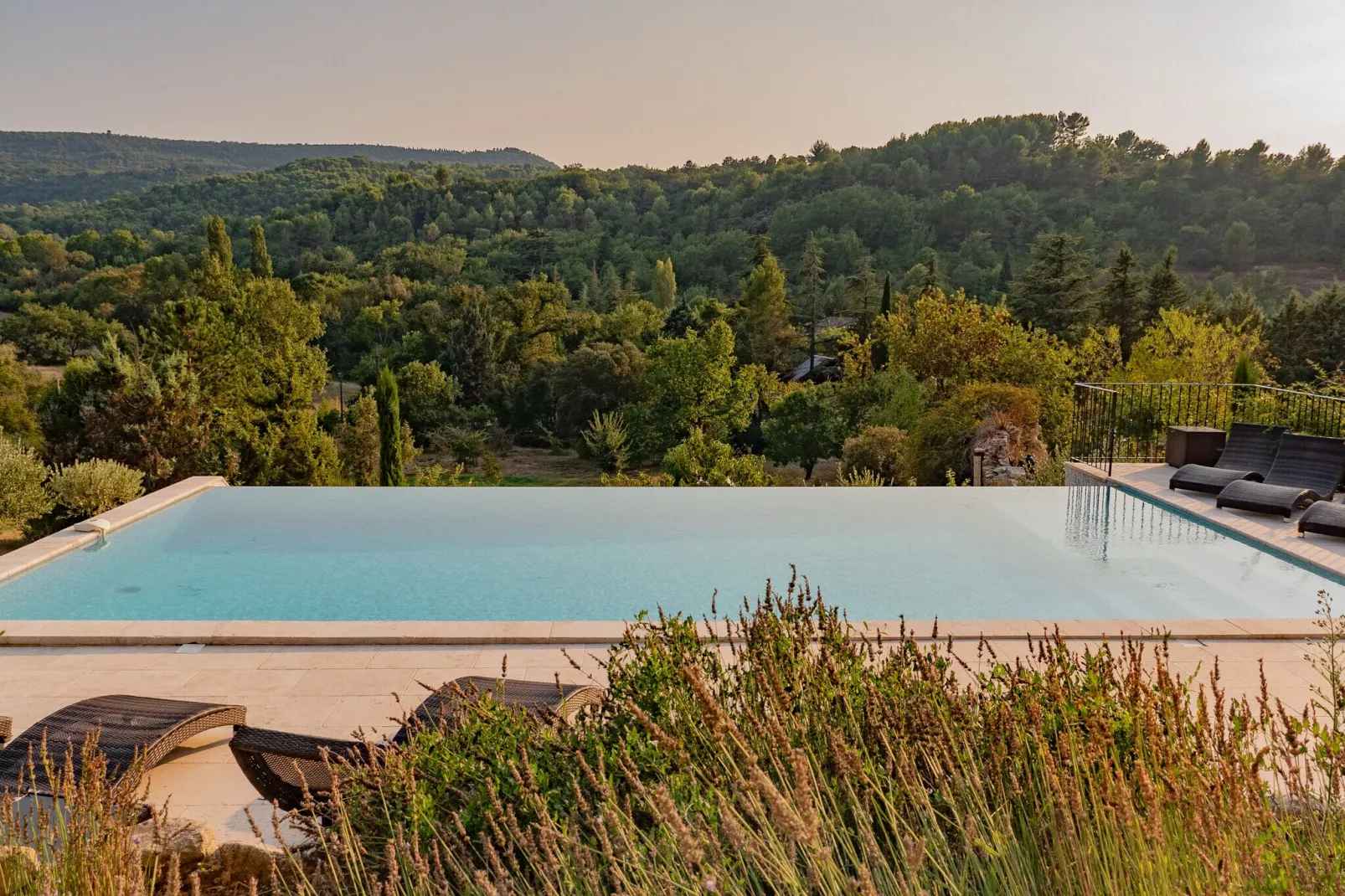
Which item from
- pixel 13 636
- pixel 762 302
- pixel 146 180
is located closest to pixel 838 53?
pixel 13 636

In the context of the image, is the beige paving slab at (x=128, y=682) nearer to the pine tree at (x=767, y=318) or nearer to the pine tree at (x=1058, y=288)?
the pine tree at (x=1058, y=288)

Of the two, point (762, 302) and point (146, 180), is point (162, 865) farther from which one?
point (146, 180)

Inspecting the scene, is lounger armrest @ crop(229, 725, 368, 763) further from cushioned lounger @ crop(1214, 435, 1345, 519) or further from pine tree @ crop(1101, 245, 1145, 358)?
pine tree @ crop(1101, 245, 1145, 358)

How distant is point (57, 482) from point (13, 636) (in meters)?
5.41

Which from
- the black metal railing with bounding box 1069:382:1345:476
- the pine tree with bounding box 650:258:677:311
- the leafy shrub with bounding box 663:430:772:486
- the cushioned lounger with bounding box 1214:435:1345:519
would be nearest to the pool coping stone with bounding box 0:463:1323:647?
the cushioned lounger with bounding box 1214:435:1345:519

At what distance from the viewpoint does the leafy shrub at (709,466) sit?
16.0m

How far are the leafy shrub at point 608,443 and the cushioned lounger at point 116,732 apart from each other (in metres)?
20.8

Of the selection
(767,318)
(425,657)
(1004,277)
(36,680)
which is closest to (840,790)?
(425,657)

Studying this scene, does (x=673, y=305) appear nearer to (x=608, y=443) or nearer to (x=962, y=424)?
(x=608, y=443)

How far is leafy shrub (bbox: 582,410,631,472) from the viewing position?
2481 cm

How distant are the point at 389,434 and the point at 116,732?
10.7 metres

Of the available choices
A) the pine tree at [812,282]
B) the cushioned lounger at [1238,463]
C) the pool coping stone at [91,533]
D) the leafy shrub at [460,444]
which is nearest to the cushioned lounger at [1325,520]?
the cushioned lounger at [1238,463]

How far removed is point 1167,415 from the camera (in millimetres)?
11180

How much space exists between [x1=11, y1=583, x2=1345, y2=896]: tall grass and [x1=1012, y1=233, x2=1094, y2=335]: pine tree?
2894cm
